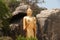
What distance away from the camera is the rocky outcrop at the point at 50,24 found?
35.5 ft

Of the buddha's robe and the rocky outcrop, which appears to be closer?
the buddha's robe

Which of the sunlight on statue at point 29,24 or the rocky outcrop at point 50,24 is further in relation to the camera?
the rocky outcrop at point 50,24

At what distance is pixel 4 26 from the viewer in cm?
1176

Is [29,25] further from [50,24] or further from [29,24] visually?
[50,24]

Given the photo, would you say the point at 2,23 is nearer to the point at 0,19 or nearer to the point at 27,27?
the point at 0,19

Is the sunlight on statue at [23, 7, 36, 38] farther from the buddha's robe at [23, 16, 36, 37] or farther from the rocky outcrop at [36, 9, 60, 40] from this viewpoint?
the rocky outcrop at [36, 9, 60, 40]

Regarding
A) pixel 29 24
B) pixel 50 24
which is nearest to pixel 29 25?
pixel 29 24

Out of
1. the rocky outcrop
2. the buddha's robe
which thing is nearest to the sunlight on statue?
the buddha's robe

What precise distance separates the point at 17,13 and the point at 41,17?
1578mm

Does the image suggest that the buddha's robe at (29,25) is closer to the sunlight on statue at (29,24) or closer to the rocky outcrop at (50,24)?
the sunlight on statue at (29,24)

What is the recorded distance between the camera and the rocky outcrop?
1083 centimetres

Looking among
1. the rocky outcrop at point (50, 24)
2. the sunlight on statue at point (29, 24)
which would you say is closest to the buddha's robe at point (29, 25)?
the sunlight on statue at point (29, 24)

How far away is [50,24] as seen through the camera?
1096 cm

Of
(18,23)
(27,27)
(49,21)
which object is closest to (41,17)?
(49,21)
